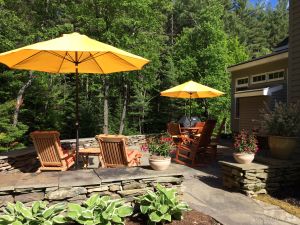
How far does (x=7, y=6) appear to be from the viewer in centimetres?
1486

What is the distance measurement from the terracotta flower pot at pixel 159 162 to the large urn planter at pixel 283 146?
2723mm

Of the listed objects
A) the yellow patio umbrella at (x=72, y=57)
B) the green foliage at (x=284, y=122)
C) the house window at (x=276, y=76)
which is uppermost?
the house window at (x=276, y=76)

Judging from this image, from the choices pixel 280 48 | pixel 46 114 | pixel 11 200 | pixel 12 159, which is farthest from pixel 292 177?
pixel 46 114

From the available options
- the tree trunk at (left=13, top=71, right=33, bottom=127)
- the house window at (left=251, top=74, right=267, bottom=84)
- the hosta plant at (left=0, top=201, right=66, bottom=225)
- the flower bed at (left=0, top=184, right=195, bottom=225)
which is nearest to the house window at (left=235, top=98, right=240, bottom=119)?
the house window at (left=251, top=74, right=267, bottom=84)

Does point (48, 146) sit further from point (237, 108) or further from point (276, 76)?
point (237, 108)

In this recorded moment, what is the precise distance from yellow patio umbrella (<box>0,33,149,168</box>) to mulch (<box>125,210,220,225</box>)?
2.04 meters

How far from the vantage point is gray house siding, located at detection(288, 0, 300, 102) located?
7.36 meters

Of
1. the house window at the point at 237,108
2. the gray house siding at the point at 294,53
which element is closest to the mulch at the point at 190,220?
the gray house siding at the point at 294,53

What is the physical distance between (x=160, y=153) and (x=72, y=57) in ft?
8.96

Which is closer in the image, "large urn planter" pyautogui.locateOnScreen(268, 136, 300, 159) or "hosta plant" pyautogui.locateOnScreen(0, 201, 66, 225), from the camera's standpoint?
"hosta plant" pyautogui.locateOnScreen(0, 201, 66, 225)

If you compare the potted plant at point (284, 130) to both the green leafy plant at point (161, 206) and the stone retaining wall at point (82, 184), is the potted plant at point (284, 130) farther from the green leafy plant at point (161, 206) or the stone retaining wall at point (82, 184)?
the green leafy plant at point (161, 206)

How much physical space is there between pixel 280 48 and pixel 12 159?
11833 millimetres

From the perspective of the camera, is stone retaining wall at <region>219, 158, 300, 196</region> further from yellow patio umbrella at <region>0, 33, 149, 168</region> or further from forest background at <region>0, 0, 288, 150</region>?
forest background at <region>0, 0, 288, 150</region>

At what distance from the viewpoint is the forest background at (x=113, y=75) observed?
43.9 ft
